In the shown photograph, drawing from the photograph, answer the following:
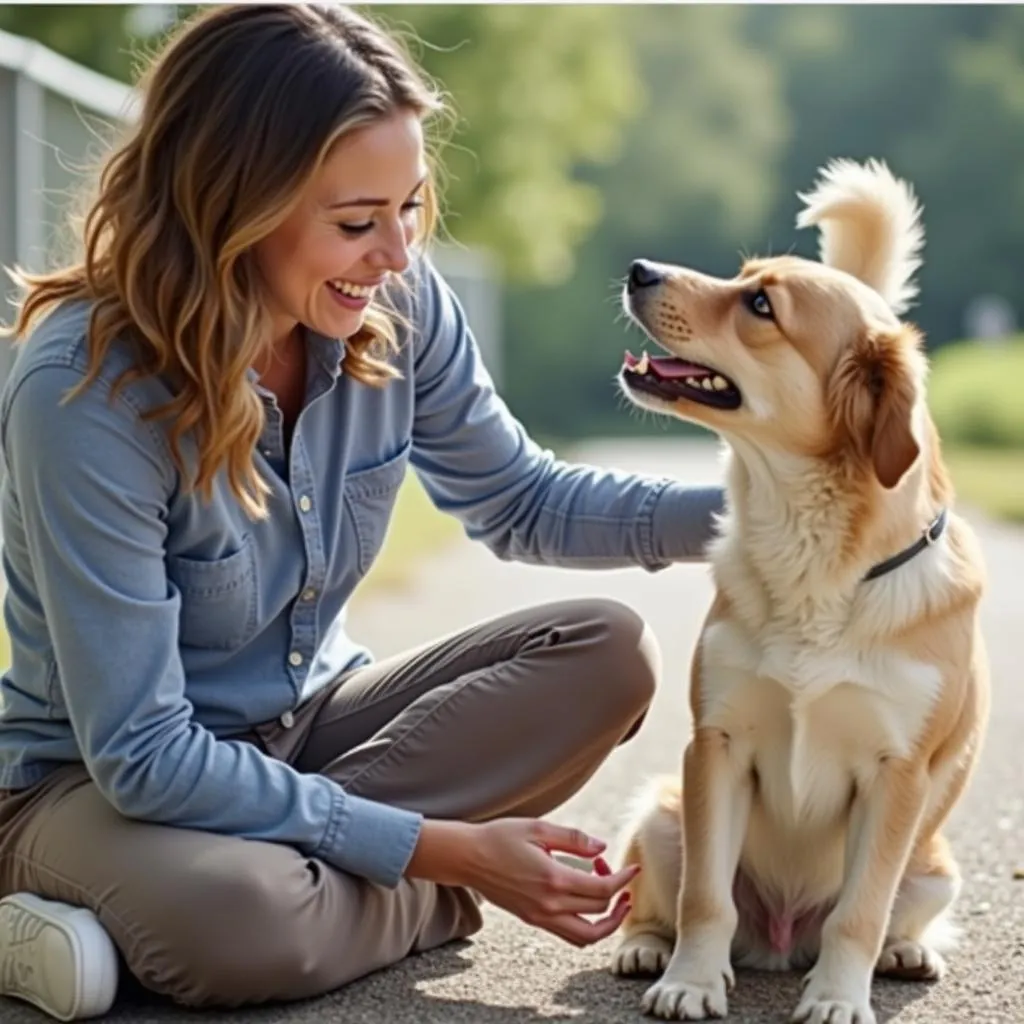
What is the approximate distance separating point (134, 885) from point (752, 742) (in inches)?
40.2

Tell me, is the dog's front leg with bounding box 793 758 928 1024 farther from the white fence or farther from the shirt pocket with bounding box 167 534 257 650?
the white fence

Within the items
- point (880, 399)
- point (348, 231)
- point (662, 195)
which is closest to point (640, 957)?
point (880, 399)

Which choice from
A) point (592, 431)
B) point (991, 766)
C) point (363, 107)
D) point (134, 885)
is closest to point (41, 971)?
point (134, 885)

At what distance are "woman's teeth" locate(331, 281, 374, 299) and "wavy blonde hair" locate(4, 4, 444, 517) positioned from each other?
136 millimetres

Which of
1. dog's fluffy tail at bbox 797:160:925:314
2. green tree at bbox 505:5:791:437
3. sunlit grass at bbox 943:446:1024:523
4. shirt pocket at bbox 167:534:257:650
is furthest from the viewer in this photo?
green tree at bbox 505:5:791:437

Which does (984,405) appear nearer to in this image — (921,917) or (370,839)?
(921,917)

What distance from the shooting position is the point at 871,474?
10.7 feet

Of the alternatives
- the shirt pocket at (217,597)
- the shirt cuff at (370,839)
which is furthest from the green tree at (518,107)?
the shirt cuff at (370,839)

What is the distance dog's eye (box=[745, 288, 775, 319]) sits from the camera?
339cm

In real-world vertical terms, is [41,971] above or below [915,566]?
below

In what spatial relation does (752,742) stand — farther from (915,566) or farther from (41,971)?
(41,971)

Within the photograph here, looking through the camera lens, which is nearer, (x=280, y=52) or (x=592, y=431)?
(x=280, y=52)

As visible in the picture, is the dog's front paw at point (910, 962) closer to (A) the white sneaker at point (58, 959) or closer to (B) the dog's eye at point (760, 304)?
(B) the dog's eye at point (760, 304)

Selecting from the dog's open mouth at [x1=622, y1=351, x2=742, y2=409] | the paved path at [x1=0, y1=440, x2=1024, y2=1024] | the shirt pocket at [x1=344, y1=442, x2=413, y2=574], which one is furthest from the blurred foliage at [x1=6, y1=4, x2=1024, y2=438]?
the dog's open mouth at [x1=622, y1=351, x2=742, y2=409]
